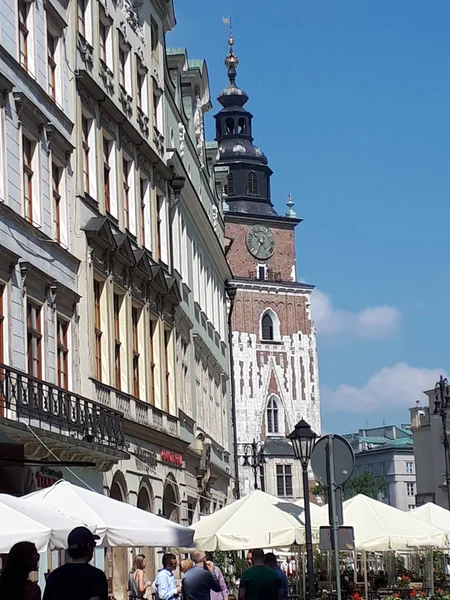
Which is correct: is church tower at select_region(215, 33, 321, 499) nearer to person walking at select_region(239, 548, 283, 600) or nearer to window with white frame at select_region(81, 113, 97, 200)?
window with white frame at select_region(81, 113, 97, 200)

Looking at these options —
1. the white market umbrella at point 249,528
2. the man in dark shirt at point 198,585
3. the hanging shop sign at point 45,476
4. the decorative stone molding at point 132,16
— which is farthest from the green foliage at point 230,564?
the man in dark shirt at point 198,585

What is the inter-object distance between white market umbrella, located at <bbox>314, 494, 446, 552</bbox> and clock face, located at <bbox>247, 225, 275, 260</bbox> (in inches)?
3536

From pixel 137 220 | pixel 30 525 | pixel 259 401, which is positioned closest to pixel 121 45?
pixel 137 220

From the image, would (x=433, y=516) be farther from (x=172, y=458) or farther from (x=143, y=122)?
(x=143, y=122)

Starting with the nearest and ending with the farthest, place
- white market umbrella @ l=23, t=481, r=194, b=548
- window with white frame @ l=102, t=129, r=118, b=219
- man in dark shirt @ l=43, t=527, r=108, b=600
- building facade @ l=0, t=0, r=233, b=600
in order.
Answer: man in dark shirt @ l=43, t=527, r=108, b=600 → white market umbrella @ l=23, t=481, r=194, b=548 → building facade @ l=0, t=0, r=233, b=600 → window with white frame @ l=102, t=129, r=118, b=219

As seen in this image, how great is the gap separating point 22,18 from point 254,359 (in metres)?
89.2

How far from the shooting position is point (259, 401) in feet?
365

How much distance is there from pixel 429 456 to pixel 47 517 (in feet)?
303

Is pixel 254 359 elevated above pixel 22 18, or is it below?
above

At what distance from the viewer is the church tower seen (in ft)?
363

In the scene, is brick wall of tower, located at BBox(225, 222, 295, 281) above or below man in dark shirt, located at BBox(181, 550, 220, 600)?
above

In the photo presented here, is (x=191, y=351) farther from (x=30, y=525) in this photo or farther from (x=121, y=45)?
(x=30, y=525)

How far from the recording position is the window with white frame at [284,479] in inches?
4272

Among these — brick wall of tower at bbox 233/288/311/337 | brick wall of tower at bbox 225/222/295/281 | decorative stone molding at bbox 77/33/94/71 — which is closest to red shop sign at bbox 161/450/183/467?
decorative stone molding at bbox 77/33/94/71
